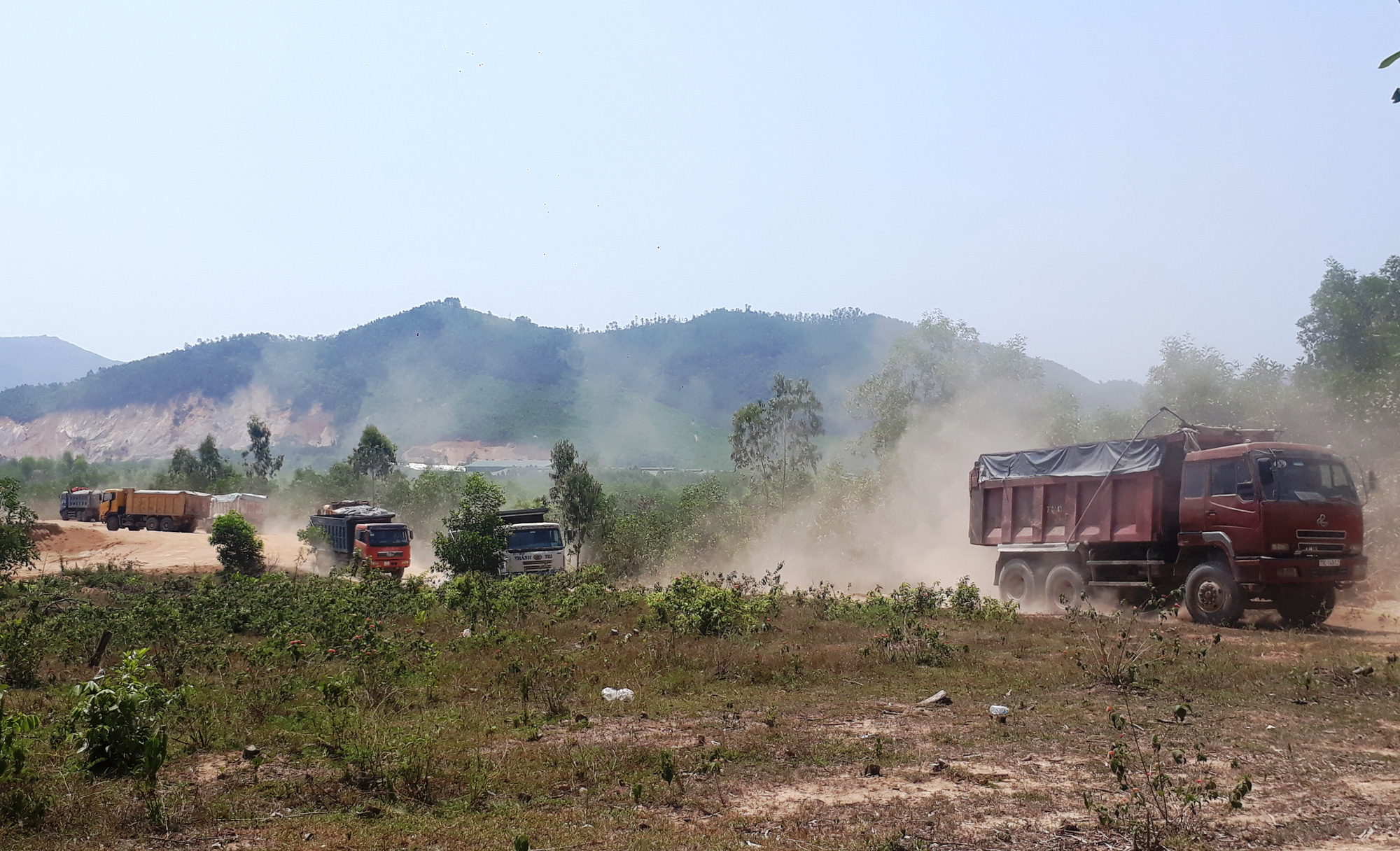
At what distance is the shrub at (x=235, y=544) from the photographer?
3238 cm

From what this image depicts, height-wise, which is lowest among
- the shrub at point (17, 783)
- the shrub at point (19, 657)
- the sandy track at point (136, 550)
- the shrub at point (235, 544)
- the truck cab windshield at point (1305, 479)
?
the sandy track at point (136, 550)

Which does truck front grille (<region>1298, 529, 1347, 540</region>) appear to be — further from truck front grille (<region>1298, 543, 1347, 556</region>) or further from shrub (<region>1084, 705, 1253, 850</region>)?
shrub (<region>1084, 705, 1253, 850</region>)

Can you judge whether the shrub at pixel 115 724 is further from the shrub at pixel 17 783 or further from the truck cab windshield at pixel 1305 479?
the truck cab windshield at pixel 1305 479

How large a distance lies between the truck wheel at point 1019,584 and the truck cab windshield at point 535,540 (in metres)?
13.4

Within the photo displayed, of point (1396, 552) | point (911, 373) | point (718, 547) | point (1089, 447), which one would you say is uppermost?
point (911, 373)

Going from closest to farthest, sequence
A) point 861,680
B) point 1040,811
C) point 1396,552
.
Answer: point 1040,811 → point 861,680 → point 1396,552

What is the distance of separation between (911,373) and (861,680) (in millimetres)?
41795

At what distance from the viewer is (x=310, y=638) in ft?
49.2

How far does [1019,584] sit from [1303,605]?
251 inches

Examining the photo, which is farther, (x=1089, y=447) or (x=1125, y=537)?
(x=1089, y=447)

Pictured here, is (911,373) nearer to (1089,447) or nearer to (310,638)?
(1089,447)

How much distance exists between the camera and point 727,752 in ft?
26.4

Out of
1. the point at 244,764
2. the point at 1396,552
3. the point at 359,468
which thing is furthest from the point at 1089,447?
the point at 359,468

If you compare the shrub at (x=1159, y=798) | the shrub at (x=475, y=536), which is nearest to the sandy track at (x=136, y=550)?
the shrub at (x=475, y=536)
